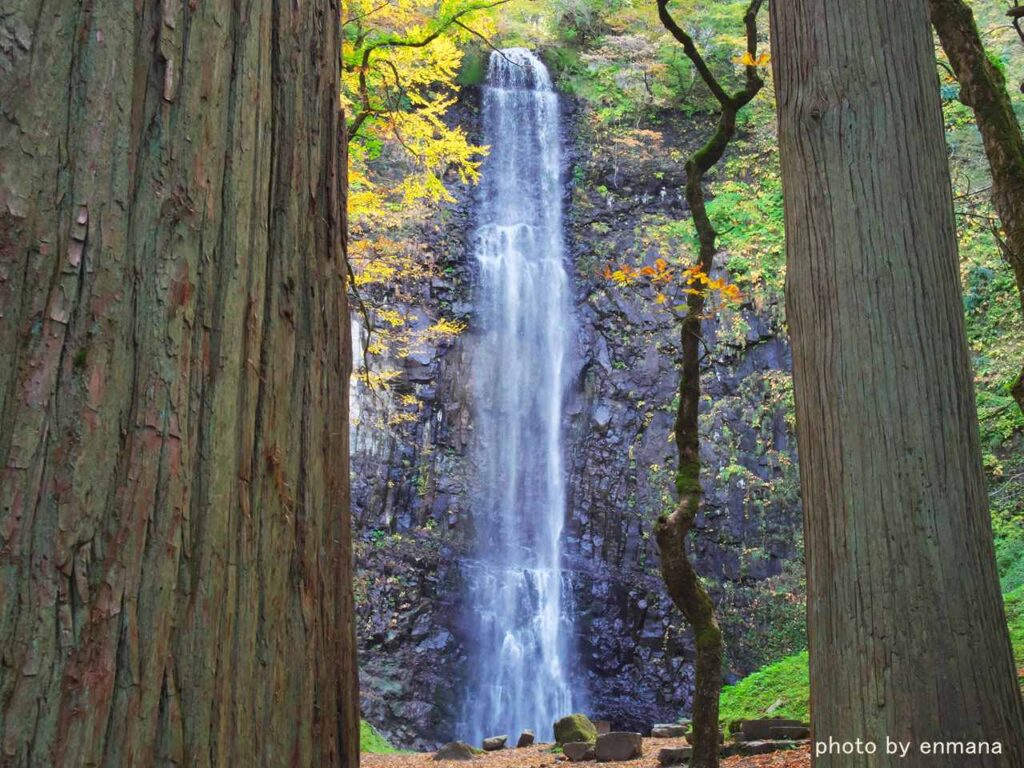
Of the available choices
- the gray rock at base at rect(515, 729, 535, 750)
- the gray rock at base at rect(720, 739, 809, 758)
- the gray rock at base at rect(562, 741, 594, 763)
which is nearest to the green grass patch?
the gray rock at base at rect(562, 741, 594, 763)

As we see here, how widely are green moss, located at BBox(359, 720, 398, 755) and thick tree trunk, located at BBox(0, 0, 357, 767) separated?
11.7m

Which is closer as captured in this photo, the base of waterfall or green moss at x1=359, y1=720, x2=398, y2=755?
the base of waterfall

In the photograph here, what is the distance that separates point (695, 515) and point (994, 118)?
→ 10.8 ft

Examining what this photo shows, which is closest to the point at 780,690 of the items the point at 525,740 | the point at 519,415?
the point at 525,740

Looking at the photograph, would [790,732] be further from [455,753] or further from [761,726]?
[455,753]

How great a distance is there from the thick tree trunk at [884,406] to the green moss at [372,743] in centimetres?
1118

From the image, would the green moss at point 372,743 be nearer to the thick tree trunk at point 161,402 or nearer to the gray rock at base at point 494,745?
the gray rock at base at point 494,745

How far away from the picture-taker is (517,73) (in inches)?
848

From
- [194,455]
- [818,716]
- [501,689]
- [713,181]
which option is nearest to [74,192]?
[194,455]

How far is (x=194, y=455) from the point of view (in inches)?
51.1

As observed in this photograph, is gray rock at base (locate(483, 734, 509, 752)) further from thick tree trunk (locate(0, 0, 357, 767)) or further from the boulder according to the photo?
thick tree trunk (locate(0, 0, 357, 767))

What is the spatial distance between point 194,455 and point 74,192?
40cm

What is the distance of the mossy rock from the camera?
10156 mm

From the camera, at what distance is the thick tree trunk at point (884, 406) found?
6.74 feet
